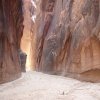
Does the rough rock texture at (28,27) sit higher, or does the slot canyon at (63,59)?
the rough rock texture at (28,27)

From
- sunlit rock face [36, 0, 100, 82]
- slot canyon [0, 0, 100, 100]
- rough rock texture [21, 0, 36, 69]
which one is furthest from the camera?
rough rock texture [21, 0, 36, 69]

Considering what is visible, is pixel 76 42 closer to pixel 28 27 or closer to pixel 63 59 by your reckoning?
pixel 63 59

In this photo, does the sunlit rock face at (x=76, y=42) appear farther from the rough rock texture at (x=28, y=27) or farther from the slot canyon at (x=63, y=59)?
the rough rock texture at (x=28, y=27)

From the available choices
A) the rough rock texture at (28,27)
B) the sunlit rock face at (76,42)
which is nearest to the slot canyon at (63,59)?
the sunlit rock face at (76,42)

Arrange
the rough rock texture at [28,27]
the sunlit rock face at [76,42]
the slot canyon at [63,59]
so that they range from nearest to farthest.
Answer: the slot canyon at [63,59] → the sunlit rock face at [76,42] → the rough rock texture at [28,27]

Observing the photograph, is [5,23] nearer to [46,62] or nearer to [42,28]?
[46,62]

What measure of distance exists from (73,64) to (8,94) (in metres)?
5.13

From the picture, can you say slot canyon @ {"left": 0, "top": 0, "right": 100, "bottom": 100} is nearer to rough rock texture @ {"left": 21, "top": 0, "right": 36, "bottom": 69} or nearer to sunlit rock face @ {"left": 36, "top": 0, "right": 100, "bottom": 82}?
sunlit rock face @ {"left": 36, "top": 0, "right": 100, "bottom": 82}

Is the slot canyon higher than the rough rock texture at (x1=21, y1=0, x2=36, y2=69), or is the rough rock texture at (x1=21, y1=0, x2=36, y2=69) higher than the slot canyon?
the rough rock texture at (x1=21, y1=0, x2=36, y2=69)

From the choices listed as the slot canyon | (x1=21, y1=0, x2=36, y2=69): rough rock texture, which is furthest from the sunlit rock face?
(x1=21, y1=0, x2=36, y2=69): rough rock texture

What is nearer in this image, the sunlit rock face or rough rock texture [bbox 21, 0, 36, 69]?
the sunlit rock face

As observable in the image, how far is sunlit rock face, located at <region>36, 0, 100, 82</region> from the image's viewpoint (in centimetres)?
965

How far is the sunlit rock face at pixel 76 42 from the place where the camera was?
31.7ft

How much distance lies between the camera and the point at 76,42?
11094 mm
